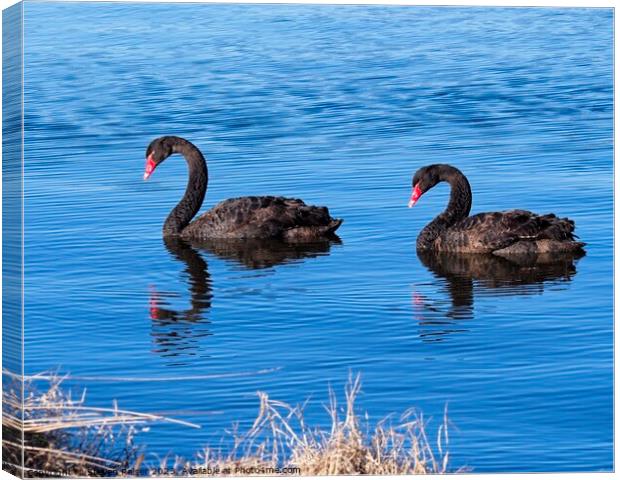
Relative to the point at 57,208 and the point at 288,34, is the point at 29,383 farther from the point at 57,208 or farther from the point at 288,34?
the point at 57,208

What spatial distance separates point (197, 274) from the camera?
1527 cm

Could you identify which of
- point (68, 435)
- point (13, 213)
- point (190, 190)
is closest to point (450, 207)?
point (190, 190)

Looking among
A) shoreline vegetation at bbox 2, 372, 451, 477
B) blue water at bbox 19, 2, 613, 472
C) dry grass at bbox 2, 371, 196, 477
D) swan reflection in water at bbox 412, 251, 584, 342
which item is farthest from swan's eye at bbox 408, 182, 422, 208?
dry grass at bbox 2, 371, 196, 477

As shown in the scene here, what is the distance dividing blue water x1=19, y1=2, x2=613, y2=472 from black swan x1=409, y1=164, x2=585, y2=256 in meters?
0.16

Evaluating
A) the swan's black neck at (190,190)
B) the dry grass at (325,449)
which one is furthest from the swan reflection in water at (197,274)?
the dry grass at (325,449)

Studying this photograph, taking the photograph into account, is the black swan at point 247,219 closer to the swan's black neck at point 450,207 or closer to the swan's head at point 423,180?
the swan's head at point 423,180

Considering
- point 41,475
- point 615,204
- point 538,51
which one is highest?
point 538,51

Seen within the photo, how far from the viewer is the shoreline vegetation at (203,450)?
10477 mm

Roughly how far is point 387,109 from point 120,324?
10.6 ft

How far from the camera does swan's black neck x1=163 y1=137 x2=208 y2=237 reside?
17.3 metres

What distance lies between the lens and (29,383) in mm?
10766

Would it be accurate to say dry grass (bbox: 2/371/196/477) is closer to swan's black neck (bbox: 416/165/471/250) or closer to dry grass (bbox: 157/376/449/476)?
dry grass (bbox: 157/376/449/476)

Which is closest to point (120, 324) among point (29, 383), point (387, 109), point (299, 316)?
point (299, 316)

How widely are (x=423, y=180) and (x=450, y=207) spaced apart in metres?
0.60
